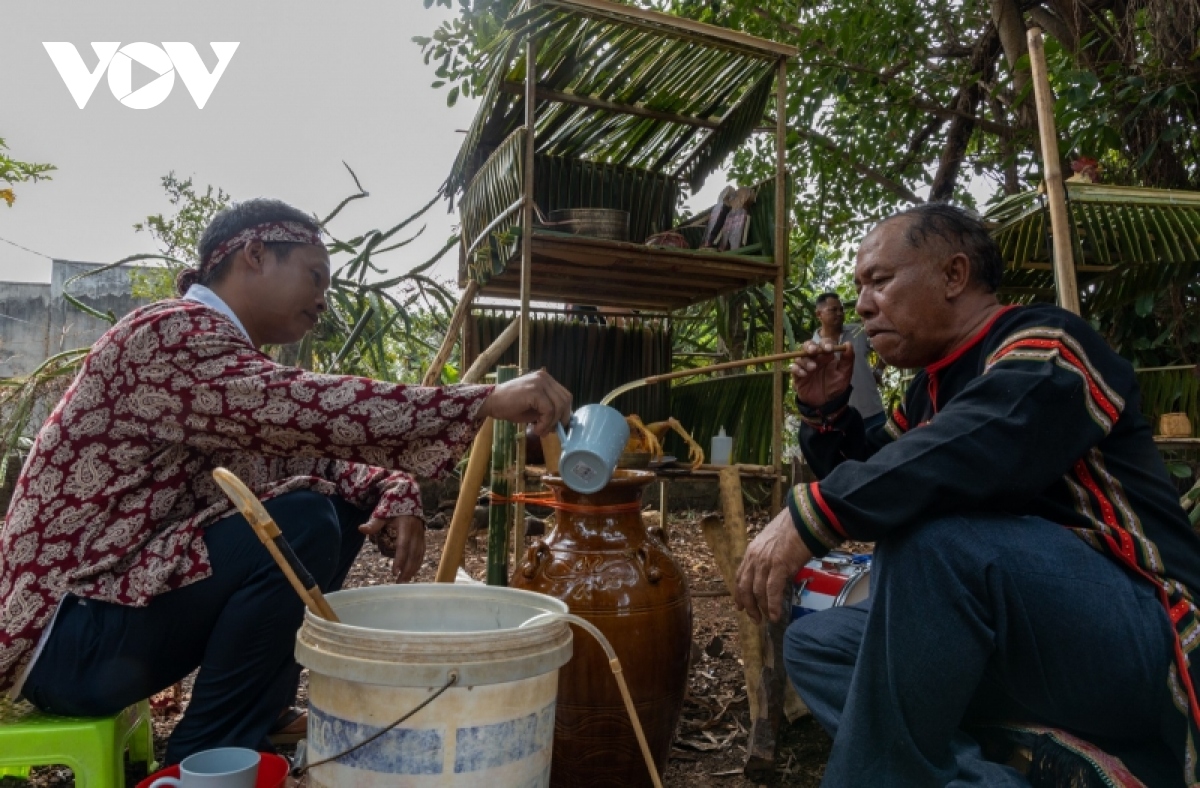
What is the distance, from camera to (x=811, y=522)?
66.9 inches

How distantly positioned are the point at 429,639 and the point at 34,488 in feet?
3.80

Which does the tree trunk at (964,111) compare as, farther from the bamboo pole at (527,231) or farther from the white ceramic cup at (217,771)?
the white ceramic cup at (217,771)

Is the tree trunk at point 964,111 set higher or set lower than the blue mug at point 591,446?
higher

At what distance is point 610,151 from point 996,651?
4.77 metres

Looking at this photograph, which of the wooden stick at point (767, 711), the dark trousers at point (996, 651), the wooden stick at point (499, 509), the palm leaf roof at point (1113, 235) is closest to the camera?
the dark trousers at point (996, 651)

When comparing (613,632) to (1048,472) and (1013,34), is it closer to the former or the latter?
(1048,472)

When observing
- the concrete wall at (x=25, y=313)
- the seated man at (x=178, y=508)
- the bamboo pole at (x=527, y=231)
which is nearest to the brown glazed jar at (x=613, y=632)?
the seated man at (x=178, y=508)

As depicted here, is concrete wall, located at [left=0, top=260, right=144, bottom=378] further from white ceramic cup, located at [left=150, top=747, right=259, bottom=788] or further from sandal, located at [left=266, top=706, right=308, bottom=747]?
white ceramic cup, located at [left=150, top=747, right=259, bottom=788]

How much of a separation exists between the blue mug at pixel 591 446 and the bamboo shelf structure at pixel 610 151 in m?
1.84

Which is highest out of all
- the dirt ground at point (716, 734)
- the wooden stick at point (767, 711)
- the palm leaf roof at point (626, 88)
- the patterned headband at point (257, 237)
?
the palm leaf roof at point (626, 88)

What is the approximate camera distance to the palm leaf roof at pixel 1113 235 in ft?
11.2

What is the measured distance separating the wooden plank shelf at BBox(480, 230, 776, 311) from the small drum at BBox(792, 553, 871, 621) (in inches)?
80.9

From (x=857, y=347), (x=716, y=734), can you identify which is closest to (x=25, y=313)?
(x=857, y=347)

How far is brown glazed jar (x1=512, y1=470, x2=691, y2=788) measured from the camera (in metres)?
2.15
